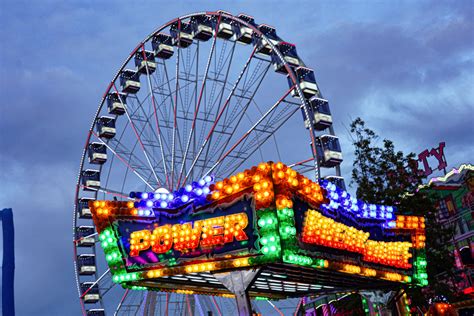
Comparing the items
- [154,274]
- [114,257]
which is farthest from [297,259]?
[114,257]

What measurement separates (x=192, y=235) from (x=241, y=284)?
5.47 feet

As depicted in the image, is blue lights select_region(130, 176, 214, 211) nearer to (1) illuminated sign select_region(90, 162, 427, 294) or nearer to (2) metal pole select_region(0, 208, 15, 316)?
(1) illuminated sign select_region(90, 162, 427, 294)

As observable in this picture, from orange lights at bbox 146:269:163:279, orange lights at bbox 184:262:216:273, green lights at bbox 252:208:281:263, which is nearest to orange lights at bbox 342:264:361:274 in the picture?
green lights at bbox 252:208:281:263

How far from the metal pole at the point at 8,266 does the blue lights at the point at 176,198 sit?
13.1ft

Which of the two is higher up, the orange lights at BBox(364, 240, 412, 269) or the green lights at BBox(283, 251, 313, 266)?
the orange lights at BBox(364, 240, 412, 269)

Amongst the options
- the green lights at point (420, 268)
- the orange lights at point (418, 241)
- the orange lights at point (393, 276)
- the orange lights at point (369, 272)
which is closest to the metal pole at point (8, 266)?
the orange lights at point (369, 272)

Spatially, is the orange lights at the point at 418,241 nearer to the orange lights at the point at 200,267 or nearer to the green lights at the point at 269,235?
the green lights at the point at 269,235

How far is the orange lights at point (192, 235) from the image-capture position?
14.6 metres

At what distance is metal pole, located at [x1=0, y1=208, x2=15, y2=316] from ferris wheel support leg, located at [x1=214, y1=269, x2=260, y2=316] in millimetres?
4724

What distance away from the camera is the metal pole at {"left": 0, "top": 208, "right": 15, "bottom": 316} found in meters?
12.2

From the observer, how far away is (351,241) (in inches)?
675

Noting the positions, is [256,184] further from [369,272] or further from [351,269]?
[369,272]

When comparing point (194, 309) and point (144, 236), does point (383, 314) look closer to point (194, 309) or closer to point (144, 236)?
point (194, 309)

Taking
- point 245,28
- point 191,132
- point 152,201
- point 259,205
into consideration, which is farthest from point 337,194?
point 245,28
